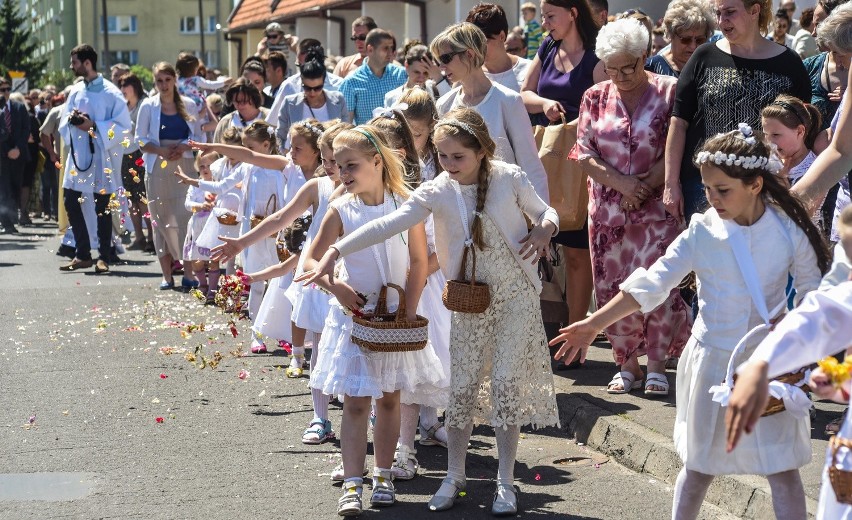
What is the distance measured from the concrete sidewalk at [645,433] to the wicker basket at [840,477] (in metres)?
1.90

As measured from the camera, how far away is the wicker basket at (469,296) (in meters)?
5.83

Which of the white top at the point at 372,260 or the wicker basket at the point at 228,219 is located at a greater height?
the white top at the point at 372,260

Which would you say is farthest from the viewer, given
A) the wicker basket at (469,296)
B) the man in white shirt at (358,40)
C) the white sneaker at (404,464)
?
the man in white shirt at (358,40)

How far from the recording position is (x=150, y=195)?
14.8 m

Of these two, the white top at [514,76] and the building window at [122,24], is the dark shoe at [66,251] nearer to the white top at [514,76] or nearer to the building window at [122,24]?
the white top at [514,76]

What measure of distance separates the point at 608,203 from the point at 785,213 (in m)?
3.12

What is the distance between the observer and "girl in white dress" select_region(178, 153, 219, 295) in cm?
1270

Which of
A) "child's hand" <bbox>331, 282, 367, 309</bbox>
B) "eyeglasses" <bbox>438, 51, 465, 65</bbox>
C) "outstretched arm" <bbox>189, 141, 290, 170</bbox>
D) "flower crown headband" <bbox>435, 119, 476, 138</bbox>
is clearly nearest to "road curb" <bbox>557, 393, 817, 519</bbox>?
"child's hand" <bbox>331, 282, 367, 309</bbox>

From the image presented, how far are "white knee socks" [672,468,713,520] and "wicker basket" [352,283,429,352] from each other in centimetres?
164

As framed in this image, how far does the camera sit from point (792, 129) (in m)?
6.55

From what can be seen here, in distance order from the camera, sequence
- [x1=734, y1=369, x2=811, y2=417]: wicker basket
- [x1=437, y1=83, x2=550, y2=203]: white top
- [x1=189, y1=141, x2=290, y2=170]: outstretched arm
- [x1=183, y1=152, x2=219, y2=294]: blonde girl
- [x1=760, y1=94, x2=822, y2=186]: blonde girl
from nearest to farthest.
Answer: [x1=734, y1=369, x2=811, y2=417]: wicker basket, [x1=760, y1=94, x2=822, y2=186]: blonde girl, [x1=437, y1=83, x2=550, y2=203]: white top, [x1=189, y1=141, x2=290, y2=170]: outstretched arm, [x1=183, y1=152, x2=219, y2=294]: blonde girl

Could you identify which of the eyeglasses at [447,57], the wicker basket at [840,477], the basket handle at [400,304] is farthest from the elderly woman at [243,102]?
the wicker basket at [840,477]

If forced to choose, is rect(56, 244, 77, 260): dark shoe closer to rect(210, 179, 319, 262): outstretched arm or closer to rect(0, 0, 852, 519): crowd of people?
rect(0, 0, 852, 519): crowd of people

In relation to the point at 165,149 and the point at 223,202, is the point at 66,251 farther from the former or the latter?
the point at 223,202
